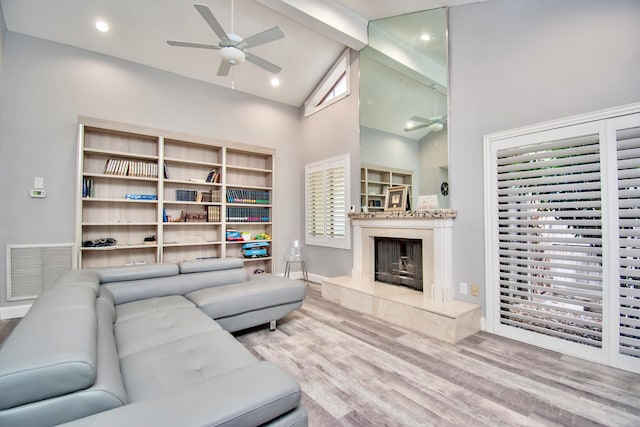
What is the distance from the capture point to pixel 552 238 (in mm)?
2576

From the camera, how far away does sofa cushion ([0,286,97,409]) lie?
885 mm

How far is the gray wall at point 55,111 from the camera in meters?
3.45

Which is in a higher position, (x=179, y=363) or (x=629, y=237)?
(x=629, y=237)

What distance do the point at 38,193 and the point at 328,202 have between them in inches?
154

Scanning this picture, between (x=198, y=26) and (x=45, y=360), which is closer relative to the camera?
(x=45, y=360)

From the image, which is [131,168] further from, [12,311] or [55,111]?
[12,311]

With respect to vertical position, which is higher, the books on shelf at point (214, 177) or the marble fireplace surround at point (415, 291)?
the books on shelf at point (214, 177)

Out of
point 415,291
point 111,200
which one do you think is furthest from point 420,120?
point 111,200

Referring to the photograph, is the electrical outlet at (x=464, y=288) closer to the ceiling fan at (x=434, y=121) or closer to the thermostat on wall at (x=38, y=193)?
the ceiling fan at (x=434, y=121)

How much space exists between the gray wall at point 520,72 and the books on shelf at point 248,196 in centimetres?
319

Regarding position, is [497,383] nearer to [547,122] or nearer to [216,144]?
[547,122]

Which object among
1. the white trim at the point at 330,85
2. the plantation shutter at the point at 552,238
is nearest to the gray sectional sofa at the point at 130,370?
the plantation shutter at the point at 552,238

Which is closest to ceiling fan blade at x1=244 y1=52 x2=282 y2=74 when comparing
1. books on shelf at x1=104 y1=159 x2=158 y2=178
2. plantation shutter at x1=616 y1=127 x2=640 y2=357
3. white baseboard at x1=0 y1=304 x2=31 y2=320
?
books on shelf at x1=104 y1=159 x2=158 y2=178

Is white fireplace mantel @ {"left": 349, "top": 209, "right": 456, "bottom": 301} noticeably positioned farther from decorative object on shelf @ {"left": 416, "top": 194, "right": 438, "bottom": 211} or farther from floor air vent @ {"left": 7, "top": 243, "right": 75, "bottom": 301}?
floor air vent @ {"left": 7, "top": 243, "right": 75, "bottom": 301}
